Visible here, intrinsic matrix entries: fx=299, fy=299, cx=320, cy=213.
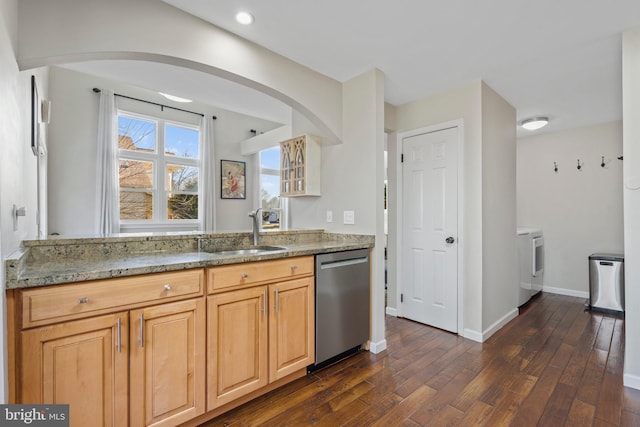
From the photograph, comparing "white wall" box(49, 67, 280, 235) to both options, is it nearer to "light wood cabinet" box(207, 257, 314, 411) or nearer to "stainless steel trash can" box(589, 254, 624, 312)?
"light wood cabinet" box(207, 257, 314, 411)

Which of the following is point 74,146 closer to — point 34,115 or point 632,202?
point 34,115

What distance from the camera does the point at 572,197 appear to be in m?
4.36

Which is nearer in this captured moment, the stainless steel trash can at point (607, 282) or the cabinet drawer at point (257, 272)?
the cabinet drawer at point (257, 272)

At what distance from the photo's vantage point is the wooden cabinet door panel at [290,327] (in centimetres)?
199

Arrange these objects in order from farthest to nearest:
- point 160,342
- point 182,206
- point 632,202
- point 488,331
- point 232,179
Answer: point 232,179
point 182,206
point 488,331
point 632,202
point 160,342

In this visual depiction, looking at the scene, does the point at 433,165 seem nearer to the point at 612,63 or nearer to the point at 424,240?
the point at 424,240

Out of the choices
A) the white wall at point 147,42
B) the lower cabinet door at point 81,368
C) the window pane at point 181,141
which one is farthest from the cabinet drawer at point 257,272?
the window pane at point 181,141

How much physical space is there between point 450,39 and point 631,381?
2.74 metres

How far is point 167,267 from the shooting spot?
153cm

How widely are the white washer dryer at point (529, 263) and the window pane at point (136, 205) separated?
17.8ft

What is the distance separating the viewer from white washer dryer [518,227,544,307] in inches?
150

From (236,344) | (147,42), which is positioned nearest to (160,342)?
(236,344)

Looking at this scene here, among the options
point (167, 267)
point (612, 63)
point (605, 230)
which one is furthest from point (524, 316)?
point (167, 267)

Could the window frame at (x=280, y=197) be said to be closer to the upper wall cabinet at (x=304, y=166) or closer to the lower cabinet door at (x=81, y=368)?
the upper wall cabinet at (x=304, y=166)
